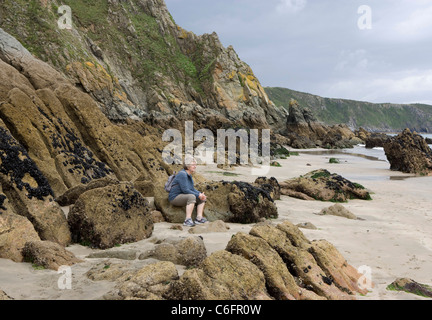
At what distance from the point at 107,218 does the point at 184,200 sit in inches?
99.9

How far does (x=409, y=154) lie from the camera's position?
24766mm

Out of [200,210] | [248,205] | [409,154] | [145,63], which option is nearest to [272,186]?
[248,205]

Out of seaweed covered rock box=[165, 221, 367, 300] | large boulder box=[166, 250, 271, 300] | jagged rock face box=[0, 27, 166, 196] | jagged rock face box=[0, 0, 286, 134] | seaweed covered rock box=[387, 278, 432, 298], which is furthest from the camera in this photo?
jagged rock face box=[0, 0, 286, 134]

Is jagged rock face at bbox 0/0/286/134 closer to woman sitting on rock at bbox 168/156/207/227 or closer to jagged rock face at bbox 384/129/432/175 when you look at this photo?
jagged rock face at bbox 384/129/432/175

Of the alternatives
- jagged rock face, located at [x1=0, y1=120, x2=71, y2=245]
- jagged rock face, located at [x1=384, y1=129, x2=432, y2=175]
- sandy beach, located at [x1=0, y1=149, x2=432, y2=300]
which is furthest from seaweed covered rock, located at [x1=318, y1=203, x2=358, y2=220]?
jagged rock face, located at [x1=384, y1=129, x2=432, y2=175]

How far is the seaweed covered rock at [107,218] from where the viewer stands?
6160mm

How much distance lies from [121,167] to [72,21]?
53165 mm

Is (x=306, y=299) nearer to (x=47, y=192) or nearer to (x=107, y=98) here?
(x=47, y=192)

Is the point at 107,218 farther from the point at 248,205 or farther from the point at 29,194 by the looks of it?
the point at 248,205

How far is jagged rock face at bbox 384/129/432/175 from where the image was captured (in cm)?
2420

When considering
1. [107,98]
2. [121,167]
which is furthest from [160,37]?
[121,167]

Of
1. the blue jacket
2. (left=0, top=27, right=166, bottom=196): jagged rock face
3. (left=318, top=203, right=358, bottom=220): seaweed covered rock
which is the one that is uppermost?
(left=0, top=27, right=166, bottom=196): jagged rock face

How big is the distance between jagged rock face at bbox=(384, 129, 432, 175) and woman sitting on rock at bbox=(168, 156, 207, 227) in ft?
69.2

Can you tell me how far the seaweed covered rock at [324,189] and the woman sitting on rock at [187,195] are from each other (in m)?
6.35
